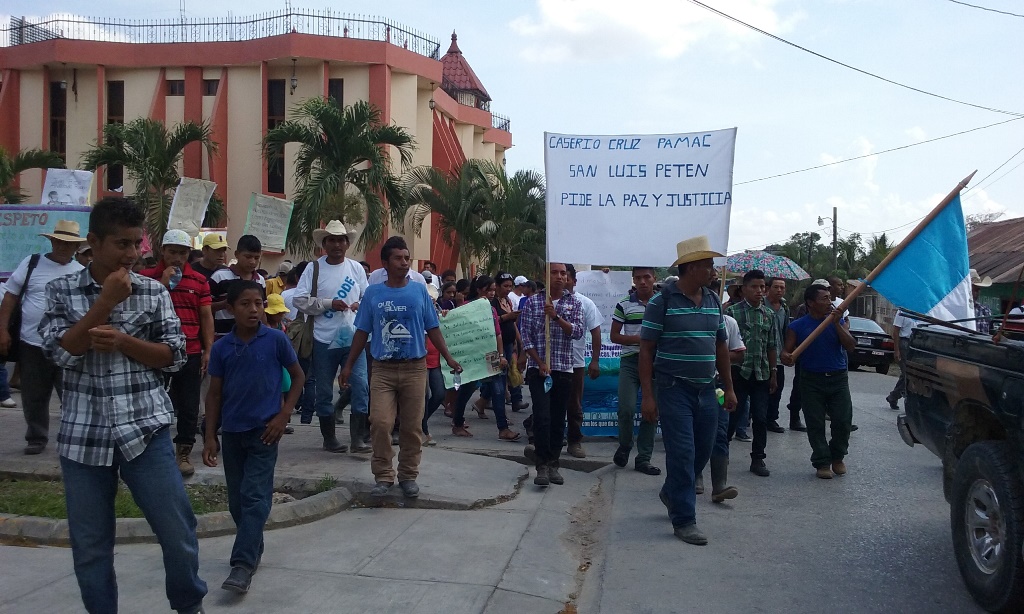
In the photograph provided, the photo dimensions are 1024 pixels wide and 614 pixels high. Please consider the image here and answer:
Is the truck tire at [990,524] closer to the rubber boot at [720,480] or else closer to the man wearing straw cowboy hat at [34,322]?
the rubber boot at [720,480]

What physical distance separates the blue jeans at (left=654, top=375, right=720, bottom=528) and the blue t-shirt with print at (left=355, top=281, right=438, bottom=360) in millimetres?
1832

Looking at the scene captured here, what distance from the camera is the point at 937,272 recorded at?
639 cm

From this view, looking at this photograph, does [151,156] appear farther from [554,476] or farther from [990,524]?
[990,524]

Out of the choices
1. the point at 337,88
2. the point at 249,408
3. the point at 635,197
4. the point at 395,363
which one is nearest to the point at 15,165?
the point at 337,88

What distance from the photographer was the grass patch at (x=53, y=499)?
18.5 ft

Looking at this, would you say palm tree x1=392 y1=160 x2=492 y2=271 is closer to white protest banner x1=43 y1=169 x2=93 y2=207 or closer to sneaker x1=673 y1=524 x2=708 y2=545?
white protest banner x1=43 y1=169 x2=93 y2=207

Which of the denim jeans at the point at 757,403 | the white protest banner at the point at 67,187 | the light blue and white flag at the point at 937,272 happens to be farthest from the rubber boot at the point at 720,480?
the white protest banner at the point at 67,187

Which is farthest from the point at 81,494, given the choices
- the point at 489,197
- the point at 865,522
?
the point at 489,197

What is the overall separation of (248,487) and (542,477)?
10.8ft

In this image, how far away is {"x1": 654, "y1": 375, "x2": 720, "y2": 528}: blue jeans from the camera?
231 inches

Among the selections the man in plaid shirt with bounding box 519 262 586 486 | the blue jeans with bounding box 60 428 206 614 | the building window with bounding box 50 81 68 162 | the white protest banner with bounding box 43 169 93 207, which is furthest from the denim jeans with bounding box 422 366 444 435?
the building window with bounding box 50 81 68 162

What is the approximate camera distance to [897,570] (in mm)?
5258

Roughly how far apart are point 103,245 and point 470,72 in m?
44.8

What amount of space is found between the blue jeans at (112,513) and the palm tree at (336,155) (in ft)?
53.9
